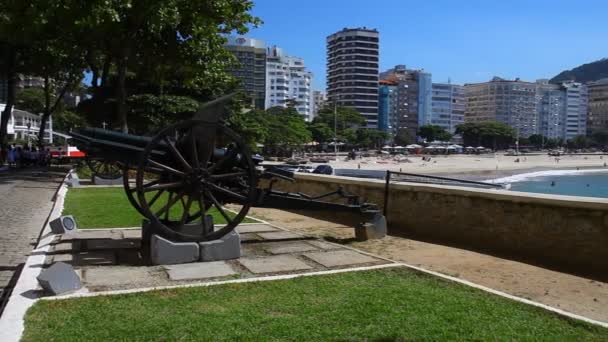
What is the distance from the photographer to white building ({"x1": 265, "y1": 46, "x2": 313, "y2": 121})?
166250 millimetres

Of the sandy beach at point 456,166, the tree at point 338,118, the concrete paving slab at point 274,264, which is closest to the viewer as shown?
the concrete paving slab at point 274,264

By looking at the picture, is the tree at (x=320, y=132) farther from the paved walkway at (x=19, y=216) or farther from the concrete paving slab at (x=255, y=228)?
the concrete paving slab at (x=255, y=228)

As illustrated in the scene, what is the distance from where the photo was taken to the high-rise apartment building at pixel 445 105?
610ft

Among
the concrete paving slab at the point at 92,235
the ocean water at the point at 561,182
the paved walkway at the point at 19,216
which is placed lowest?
the ocean water at the point at 561,182

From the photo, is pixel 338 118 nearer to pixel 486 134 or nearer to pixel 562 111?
pixel 486 134

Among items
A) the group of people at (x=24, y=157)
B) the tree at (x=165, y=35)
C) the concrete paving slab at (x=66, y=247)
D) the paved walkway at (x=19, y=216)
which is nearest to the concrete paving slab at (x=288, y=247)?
the concrete paving slab at (x=66, y=247)

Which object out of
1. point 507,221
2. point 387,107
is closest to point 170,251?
point 507,221

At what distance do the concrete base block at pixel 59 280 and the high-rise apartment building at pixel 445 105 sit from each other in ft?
598

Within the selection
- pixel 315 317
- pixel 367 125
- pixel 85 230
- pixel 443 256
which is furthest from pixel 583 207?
pixel 367 125

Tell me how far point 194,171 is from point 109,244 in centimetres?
199

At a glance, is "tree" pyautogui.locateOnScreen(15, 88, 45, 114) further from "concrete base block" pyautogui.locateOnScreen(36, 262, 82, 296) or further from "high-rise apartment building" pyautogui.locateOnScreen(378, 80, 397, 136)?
"high-rise apartment building" pyautogui.locateOnScreen(378, 80, 397, 136)

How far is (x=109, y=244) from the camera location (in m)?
8.39

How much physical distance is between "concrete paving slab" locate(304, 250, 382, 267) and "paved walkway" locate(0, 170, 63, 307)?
11.5 ft

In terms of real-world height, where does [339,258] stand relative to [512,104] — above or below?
below
